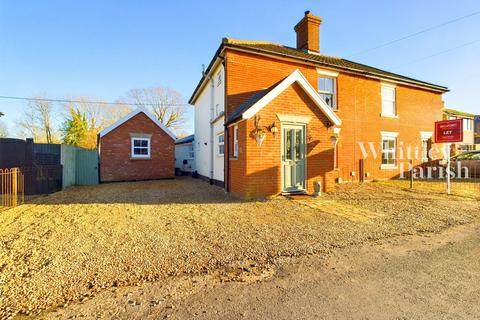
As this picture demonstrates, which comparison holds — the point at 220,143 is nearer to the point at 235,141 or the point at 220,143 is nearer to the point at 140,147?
the point at 235,141

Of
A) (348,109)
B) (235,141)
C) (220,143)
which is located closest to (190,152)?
(220,143)

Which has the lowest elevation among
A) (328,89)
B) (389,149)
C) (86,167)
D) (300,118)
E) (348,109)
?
(86,167)

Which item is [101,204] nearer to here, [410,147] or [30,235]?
[30,235]

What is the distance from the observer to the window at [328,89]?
1377cm

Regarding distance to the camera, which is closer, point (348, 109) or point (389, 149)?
point (348, 109)

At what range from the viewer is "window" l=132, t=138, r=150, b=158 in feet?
50.6

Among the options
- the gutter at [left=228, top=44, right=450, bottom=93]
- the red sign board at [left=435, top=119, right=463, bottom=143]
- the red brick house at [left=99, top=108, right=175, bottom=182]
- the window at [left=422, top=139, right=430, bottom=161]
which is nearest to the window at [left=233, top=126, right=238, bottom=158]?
the gutter at [left=228, top=44, right=450, bottom=93]

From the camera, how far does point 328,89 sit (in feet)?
45.9

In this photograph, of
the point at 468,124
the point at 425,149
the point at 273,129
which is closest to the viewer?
the point at 273,129

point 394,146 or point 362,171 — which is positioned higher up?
point 394,146

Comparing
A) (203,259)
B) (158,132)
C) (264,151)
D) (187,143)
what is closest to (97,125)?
(187,143)

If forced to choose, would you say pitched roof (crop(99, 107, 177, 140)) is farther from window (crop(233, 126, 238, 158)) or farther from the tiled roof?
window (crop(233, 126, 238, 158))

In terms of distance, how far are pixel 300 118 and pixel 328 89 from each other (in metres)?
6.00

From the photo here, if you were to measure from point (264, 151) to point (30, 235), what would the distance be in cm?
696
